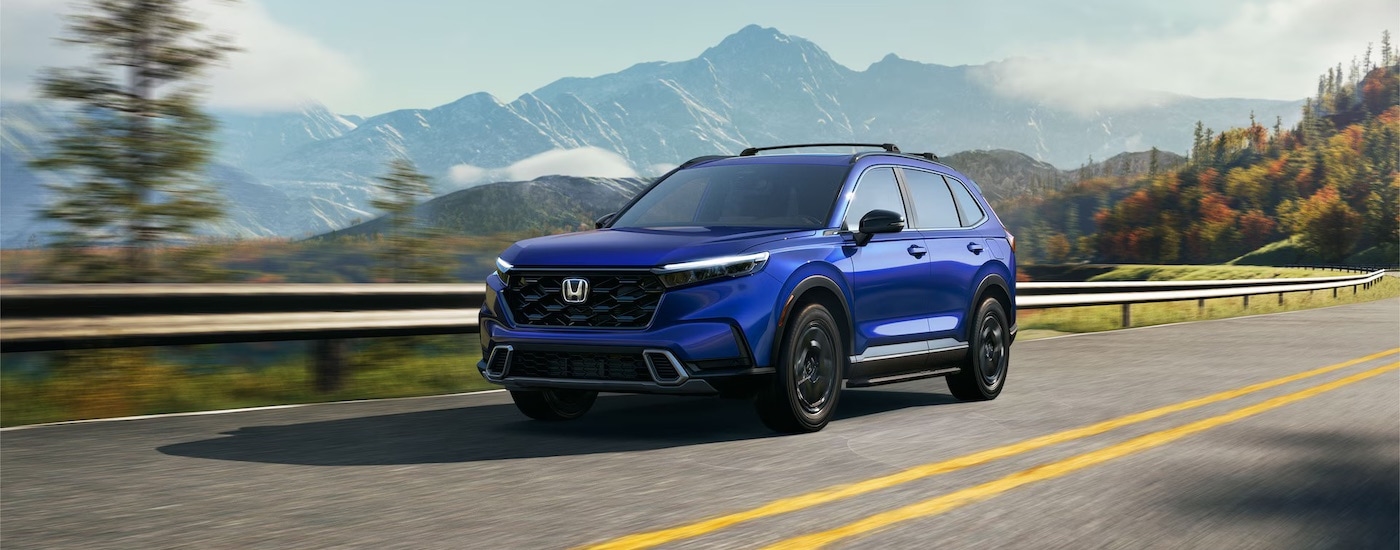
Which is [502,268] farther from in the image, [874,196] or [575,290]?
[874,196]

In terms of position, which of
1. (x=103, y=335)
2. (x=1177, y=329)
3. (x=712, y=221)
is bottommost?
(x=1177, y=329)

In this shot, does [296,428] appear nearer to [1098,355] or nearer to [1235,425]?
[1235,425]

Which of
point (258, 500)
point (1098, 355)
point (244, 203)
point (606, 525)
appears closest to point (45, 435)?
point (258, 500)

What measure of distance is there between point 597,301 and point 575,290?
0.44ft

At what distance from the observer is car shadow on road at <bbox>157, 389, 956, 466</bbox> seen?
687cm

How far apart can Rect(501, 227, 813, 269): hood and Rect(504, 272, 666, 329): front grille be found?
0.25 feet

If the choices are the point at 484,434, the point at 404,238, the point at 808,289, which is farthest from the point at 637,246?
the point at 404,238

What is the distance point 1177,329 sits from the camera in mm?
20219

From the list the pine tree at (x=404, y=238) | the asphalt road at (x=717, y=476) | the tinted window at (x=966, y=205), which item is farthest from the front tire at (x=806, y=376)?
the pine tree at (x=404, y=238)

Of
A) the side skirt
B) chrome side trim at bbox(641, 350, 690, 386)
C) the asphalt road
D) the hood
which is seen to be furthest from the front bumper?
the side skirt

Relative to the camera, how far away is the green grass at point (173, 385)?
8.55 m

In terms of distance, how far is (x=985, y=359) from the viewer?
388 inches

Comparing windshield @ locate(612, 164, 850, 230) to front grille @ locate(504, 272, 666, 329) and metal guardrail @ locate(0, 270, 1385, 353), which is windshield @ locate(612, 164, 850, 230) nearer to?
front grille @ locate(504, 272, 666, 329)

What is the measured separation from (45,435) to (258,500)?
2.54 m
